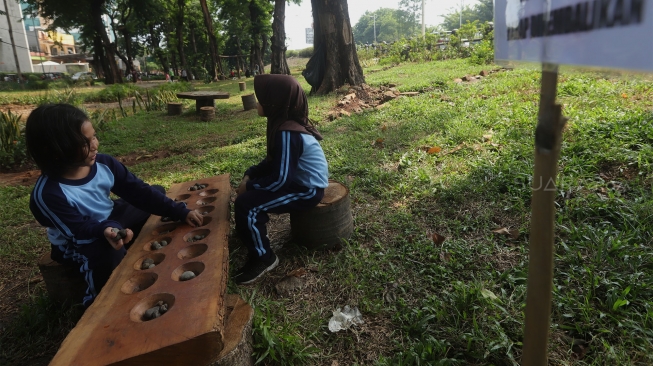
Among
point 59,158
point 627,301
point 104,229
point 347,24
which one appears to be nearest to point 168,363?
point 104,229

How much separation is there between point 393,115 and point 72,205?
4.90m

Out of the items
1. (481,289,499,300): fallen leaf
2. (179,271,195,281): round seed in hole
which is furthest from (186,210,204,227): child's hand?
(481,289,499,300): fallen leaf

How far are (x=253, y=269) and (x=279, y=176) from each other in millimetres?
634

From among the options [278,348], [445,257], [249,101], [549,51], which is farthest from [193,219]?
[249,101]

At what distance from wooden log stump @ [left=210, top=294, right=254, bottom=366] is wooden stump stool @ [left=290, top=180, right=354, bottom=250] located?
891mm

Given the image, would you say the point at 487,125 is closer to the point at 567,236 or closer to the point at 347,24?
the point at 567,236

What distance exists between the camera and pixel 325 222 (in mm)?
2666

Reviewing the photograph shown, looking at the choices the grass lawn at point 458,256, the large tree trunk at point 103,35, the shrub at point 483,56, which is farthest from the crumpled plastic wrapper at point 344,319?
the large tree trunk at point 103,35

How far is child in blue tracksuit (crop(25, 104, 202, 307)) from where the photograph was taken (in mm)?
2025

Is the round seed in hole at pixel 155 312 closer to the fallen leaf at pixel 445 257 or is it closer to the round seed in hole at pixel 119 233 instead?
the round seed in hole at pixel 119 233

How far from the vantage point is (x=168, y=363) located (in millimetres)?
1412

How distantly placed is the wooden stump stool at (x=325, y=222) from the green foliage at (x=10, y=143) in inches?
211

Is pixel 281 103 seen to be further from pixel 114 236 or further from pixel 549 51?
pixel 549 51

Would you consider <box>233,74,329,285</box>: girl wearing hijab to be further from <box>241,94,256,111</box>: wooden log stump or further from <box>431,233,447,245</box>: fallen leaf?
<box>241,94,256,111</box>: wooden log stump
